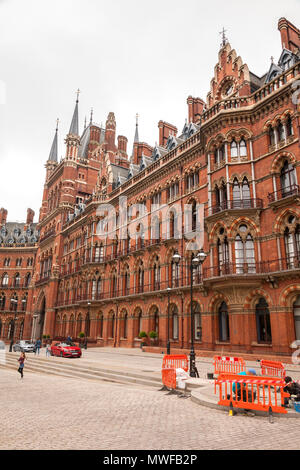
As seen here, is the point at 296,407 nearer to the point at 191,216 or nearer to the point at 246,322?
the point at 246,322

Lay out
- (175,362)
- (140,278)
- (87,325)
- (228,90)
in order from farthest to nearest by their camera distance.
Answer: (87,325)
(140,278)
(228,90)
(175,362)

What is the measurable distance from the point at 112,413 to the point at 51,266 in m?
51.9

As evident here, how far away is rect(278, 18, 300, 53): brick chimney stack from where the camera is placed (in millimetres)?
25828

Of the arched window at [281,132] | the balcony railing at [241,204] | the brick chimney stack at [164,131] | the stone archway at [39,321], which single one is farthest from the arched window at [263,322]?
the stone archway at [39,321]

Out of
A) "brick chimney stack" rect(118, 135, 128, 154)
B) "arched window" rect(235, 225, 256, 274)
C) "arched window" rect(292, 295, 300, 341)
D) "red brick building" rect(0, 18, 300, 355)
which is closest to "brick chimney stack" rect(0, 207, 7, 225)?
"brick chimney stack" rect(118, 135, 128, 154)

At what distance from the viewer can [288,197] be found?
68.7 ft

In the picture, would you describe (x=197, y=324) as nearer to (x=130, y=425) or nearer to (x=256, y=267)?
(x=256, y=267)

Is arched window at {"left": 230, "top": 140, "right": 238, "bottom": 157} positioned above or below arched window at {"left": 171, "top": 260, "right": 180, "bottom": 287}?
above

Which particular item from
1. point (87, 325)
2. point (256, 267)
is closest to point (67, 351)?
point (256, 267)

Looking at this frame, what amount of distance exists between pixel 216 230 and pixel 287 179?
20.2 ft

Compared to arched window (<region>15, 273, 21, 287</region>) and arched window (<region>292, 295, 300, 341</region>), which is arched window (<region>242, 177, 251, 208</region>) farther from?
arched window (<region>15, 273, 21, 287</region>)

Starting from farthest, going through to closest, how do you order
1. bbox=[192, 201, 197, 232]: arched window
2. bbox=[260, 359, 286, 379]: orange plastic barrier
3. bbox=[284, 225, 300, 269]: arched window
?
bbox=[192, 201, 197, 232]: arched window, bbox=[284, 225, 300, 269]: arched window, bbox=[260, 359, 286, 379]: orange plastic barrier

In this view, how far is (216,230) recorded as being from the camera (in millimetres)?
25375

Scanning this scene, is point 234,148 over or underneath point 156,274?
over
